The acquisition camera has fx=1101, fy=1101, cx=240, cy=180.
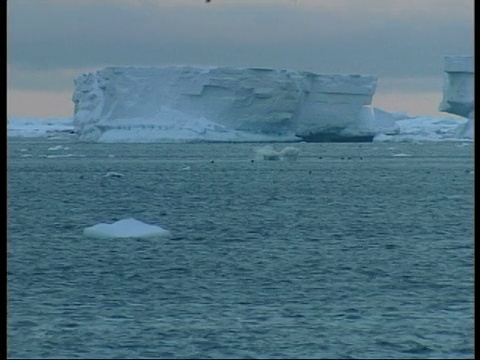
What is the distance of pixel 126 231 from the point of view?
16297 mm

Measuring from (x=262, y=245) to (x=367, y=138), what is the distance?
3071 centimetres

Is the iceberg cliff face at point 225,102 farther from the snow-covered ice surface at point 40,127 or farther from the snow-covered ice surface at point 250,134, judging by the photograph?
the snow-covered ice surface at point 40,127

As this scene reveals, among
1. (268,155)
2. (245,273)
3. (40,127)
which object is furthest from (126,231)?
(40,127)

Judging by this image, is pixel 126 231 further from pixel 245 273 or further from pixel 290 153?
pixel 290 153

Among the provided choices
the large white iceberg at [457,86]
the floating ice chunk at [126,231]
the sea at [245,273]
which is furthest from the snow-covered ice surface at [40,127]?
the floating ice chunk at [126,231]

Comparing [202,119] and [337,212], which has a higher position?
[202,119]

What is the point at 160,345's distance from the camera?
7863 millimetres

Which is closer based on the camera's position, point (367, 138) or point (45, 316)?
point (45, 316)

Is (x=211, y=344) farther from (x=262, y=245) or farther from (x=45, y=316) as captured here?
(x=262, y=245)

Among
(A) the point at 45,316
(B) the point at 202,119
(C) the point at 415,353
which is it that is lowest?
(C) the point at 415,353

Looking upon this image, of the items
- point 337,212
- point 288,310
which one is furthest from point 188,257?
point 337,212

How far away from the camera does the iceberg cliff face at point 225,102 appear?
129 feet

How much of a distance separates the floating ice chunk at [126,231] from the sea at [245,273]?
0.69 feet

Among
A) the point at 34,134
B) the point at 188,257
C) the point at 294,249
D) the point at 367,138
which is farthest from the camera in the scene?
the point at 34,134
